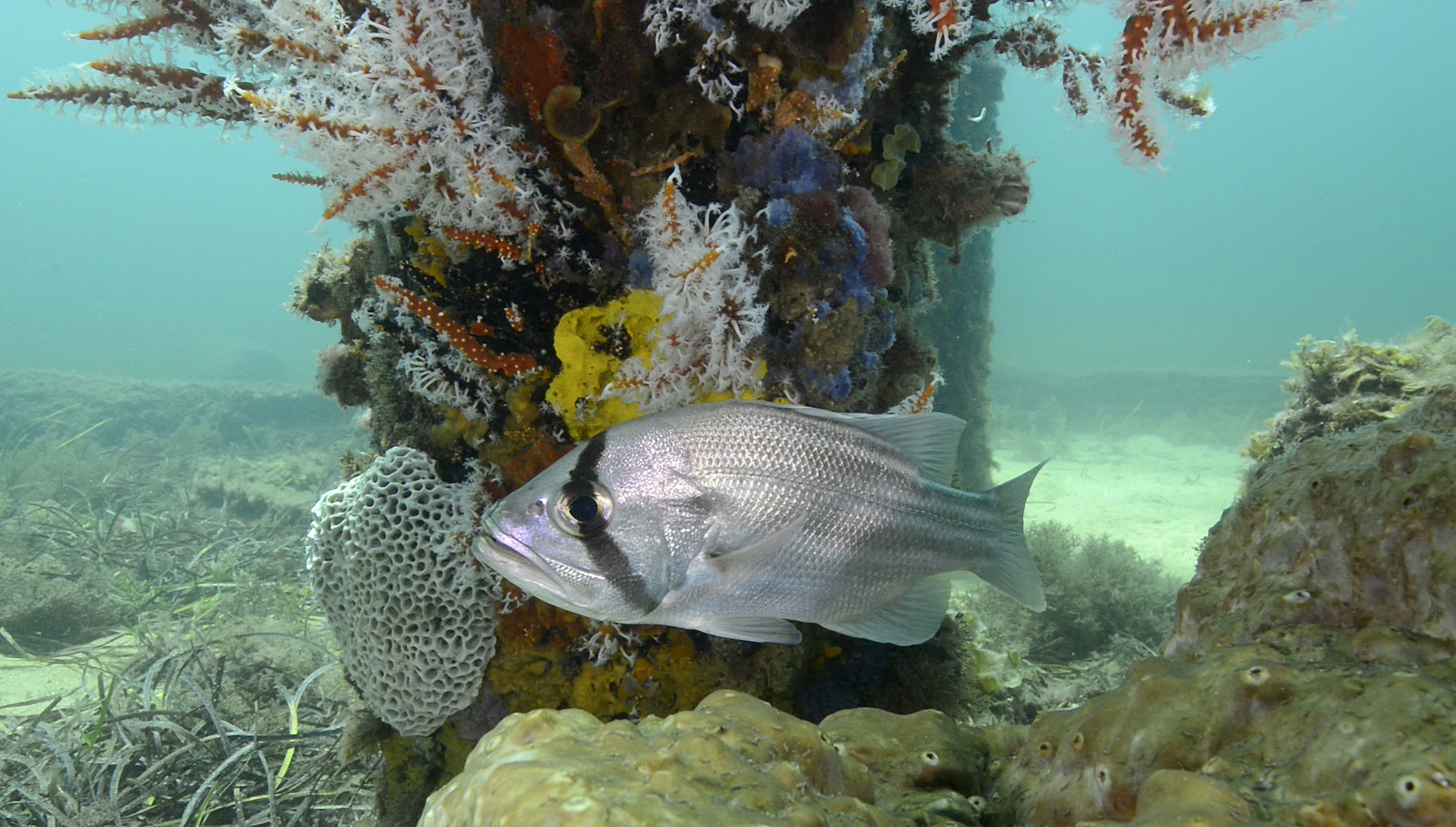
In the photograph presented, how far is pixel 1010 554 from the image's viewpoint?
2146 millimetres

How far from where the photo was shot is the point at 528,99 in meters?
2.66

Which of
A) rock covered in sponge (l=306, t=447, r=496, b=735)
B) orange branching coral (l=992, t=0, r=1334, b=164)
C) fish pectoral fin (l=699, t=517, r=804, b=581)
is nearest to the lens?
fish pectoral fin (l=699, t=517, r=804, b=581)

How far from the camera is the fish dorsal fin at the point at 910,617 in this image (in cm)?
214

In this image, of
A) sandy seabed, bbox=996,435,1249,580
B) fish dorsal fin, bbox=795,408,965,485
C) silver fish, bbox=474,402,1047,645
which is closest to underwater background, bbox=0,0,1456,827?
sandy seabed, bbox=996,435,1249,580

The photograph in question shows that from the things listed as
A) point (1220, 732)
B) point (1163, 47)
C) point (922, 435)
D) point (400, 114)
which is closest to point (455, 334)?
point (400, 114)

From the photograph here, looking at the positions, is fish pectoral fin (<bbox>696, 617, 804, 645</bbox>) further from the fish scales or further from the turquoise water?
the turquoise water

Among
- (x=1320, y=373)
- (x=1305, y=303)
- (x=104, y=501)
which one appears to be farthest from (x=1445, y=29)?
(x=104, y=501)

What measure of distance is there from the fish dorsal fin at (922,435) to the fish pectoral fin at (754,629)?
24.8 inches

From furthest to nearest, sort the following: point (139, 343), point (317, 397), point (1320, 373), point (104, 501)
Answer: point (139, 343) → point (317, 397) → point (104, 501) → point (1320, 373)

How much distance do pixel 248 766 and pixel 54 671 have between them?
12.1ft

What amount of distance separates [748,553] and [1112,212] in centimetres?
19729

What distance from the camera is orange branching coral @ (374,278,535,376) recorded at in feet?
8.82

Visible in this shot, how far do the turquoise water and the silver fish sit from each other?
96823 millimetres

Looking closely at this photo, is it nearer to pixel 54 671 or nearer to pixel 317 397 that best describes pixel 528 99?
pixel 54 671
